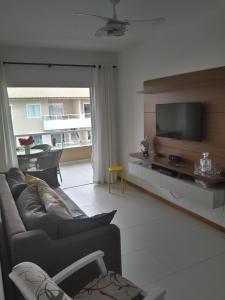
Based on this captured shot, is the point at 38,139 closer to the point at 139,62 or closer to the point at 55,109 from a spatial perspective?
the point at 55,109

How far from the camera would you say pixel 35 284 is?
3.47ft

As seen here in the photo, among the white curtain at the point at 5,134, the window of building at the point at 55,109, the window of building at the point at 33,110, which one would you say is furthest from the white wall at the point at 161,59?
the window of building at the point at 33,110

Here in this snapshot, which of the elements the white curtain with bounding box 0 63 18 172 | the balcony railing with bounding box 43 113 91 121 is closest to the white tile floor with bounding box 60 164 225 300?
the white curtain with bounding box 0 63 18 172

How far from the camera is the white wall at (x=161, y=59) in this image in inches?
111

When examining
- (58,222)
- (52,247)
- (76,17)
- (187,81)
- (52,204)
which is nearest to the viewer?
(52,247)

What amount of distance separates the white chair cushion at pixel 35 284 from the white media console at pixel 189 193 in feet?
6.52

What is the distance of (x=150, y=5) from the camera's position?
254 centimetres

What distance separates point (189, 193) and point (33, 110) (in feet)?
16.5

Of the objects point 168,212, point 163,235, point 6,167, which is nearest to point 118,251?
point 163,235

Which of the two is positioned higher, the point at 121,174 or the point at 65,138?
the point at 65,138

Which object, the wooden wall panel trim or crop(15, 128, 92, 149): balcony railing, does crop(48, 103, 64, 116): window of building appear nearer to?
crop(15, 128, 92, 149): balcony railing

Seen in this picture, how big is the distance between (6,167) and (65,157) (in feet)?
8.97

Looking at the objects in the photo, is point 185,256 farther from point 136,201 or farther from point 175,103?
point 175,103

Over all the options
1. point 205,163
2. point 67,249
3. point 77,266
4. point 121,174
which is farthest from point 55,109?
point 77,266
